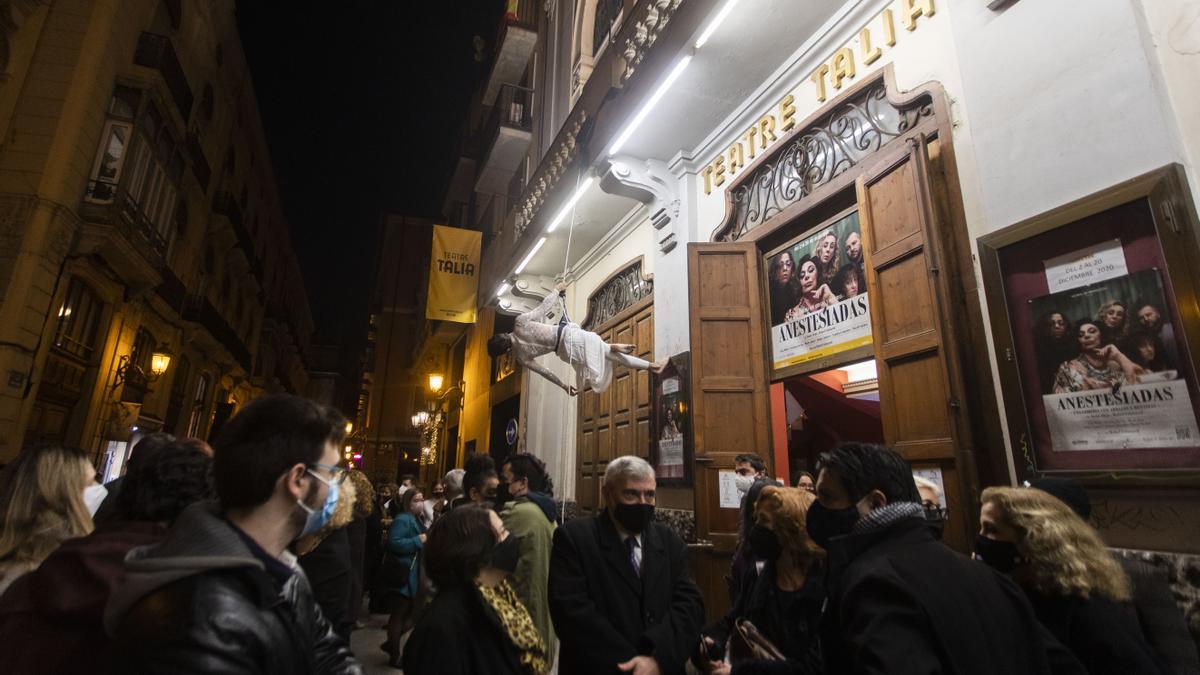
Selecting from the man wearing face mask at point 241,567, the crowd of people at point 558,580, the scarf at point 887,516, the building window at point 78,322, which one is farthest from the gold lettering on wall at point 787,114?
the building window at point 78,322

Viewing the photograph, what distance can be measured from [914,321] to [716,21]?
10.9 ft

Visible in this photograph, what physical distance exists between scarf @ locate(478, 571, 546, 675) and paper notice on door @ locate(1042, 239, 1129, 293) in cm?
345

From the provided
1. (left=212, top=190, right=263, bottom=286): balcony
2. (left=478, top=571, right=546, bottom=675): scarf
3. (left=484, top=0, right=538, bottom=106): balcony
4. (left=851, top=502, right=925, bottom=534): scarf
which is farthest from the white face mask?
(left=212, top=190, right=263, bottom=286): balcony

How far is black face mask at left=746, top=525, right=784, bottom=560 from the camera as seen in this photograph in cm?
309

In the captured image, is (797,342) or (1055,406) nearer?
(1055,406)

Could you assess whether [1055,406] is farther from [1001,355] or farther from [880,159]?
[880,159]

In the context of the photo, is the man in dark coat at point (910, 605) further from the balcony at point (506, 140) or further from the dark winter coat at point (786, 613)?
the balcony at point (506, 140)

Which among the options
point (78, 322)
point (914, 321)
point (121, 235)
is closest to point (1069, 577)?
point (914, 321)

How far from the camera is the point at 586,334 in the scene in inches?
266

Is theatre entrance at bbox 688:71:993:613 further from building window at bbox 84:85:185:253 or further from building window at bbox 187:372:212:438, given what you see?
building window at bbox 187:372:212:438

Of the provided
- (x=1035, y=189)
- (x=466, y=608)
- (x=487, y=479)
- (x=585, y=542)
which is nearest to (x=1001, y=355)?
(x=1035, y=189)

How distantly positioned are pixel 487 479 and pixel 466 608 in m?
2.94

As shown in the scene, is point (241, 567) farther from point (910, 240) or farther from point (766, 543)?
point (910, 240)

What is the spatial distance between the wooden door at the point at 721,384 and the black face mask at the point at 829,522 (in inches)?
141
